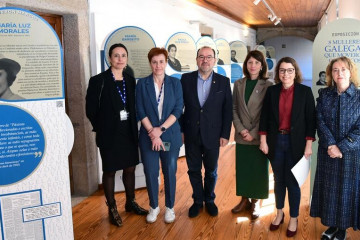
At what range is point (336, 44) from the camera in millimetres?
3291

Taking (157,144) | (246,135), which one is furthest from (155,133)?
(246,135)

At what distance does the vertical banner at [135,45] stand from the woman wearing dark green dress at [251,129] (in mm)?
1236

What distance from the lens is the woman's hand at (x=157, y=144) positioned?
3156 millimetres

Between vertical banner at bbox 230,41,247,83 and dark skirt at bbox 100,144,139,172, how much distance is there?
6.14 m

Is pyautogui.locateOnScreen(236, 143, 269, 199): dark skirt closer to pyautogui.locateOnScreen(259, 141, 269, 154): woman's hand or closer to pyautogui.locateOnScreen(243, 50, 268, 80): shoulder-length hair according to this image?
pyautogui.locateOnScreen(259, 141, 269, 154): woman's hand

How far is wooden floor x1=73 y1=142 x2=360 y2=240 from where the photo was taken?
3109 mm

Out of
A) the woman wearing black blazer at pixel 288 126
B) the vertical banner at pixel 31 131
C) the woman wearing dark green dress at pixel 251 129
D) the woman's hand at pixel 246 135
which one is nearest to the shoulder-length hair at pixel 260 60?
the woman wearing dark green dress at pixel 251 129

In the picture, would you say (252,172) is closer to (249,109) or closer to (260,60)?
(249,109)

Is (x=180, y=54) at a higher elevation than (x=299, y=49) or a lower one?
lower

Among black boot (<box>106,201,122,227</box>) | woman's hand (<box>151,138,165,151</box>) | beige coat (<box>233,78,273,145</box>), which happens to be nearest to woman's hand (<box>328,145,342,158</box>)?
beige coat (<box>233,78,273,145</box>)

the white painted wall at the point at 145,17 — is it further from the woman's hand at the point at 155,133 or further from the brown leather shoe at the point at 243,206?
the brown leather shoe at the point at 243,206

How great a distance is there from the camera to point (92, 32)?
414 centimetres

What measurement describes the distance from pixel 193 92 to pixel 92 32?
1.65m

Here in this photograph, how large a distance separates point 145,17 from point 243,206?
10.7 feet
